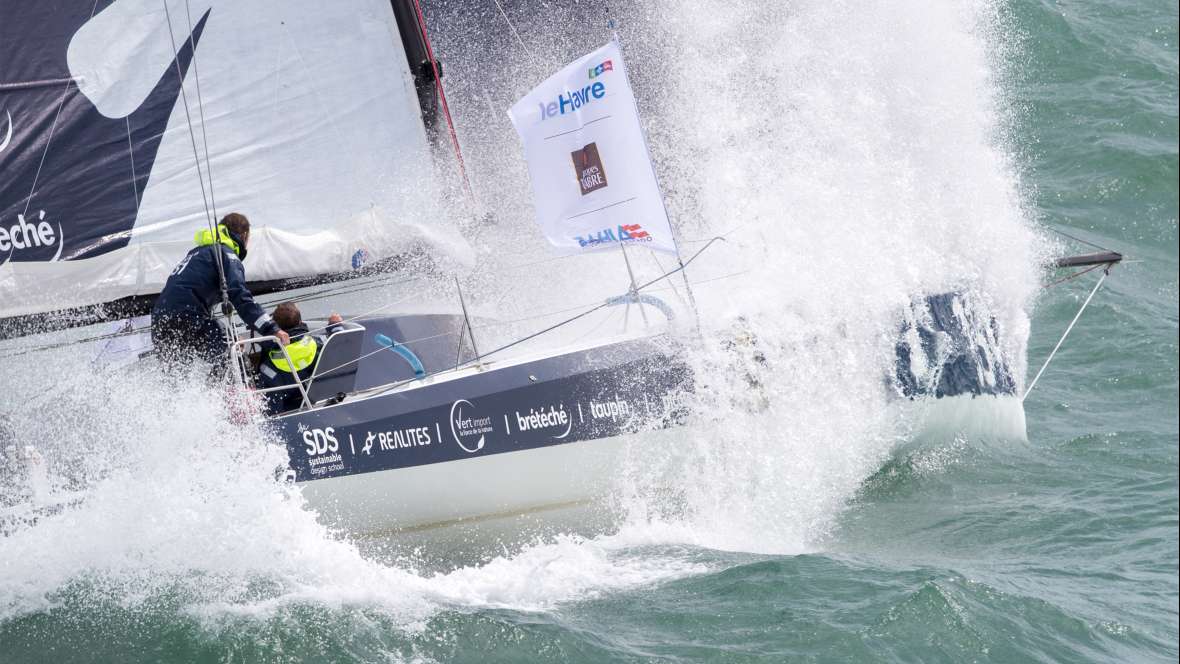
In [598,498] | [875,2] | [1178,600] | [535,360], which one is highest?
[875,2]

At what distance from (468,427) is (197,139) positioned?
2530 millimetres

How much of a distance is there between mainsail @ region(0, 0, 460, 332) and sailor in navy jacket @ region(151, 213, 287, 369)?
1.85 ft

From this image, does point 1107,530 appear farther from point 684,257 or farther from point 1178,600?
point 684,257

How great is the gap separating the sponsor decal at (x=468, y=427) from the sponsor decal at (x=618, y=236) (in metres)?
1.10

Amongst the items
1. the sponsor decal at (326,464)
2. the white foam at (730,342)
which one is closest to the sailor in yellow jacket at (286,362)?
the white foam at (730,342)

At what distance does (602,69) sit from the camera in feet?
19.0

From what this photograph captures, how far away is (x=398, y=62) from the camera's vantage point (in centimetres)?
702

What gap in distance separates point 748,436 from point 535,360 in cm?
108

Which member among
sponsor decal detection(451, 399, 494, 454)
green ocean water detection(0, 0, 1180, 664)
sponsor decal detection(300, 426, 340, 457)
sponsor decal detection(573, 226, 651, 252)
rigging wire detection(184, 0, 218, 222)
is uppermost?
rigging wire detection(184, 0, 218, 222)

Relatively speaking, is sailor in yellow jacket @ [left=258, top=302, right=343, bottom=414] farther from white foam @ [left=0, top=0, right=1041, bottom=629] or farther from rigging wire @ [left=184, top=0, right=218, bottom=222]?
rigging wire @ [left=184, top=0, right=218, bottom=222]

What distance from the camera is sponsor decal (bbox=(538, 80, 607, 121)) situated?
581 cm

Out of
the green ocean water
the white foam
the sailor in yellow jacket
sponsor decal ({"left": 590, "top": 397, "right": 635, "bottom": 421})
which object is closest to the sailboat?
sponsor decal ({"left": 590, "top": 397, "right": 635, "bottom": 421})

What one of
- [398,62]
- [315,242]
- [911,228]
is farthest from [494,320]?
[911,228]

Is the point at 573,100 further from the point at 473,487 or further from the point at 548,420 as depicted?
the point at 473,487
